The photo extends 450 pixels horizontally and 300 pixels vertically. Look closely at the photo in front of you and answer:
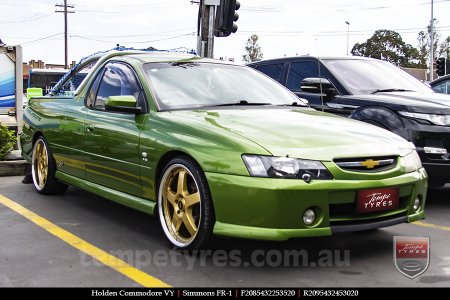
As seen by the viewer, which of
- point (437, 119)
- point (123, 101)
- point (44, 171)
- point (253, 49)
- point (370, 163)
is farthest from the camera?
point (253, 49)

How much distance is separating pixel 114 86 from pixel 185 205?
1.75 meters

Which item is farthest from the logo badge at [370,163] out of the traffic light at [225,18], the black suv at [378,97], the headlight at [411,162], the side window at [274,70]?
the traffic light at [225,18]

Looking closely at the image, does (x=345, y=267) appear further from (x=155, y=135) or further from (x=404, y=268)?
(x=155, y=135)

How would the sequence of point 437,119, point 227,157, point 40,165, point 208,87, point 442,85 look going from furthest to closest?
1. point 442,85
2. point 40,165
3. point 437,119
4. point 208,87
5. point 227,157

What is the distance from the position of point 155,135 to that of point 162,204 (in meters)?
0.53

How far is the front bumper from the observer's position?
3.43 meters

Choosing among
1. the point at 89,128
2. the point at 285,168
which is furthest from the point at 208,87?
the point at 285,168

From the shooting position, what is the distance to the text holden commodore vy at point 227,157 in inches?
138

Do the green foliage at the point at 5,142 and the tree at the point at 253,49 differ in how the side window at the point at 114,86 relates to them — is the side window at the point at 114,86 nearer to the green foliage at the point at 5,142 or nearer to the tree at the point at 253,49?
the green foliage at the point at 5,142

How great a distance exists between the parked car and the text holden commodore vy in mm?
3843

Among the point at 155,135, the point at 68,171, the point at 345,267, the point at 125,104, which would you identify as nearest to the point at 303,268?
the point at 345,267

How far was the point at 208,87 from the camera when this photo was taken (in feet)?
15.8

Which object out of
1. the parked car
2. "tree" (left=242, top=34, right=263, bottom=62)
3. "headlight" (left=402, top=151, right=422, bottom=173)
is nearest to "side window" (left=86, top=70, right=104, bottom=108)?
"headlight" (left=402, top=151, right=422, bottom=173)

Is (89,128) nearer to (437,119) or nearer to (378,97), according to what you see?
(378,97)
